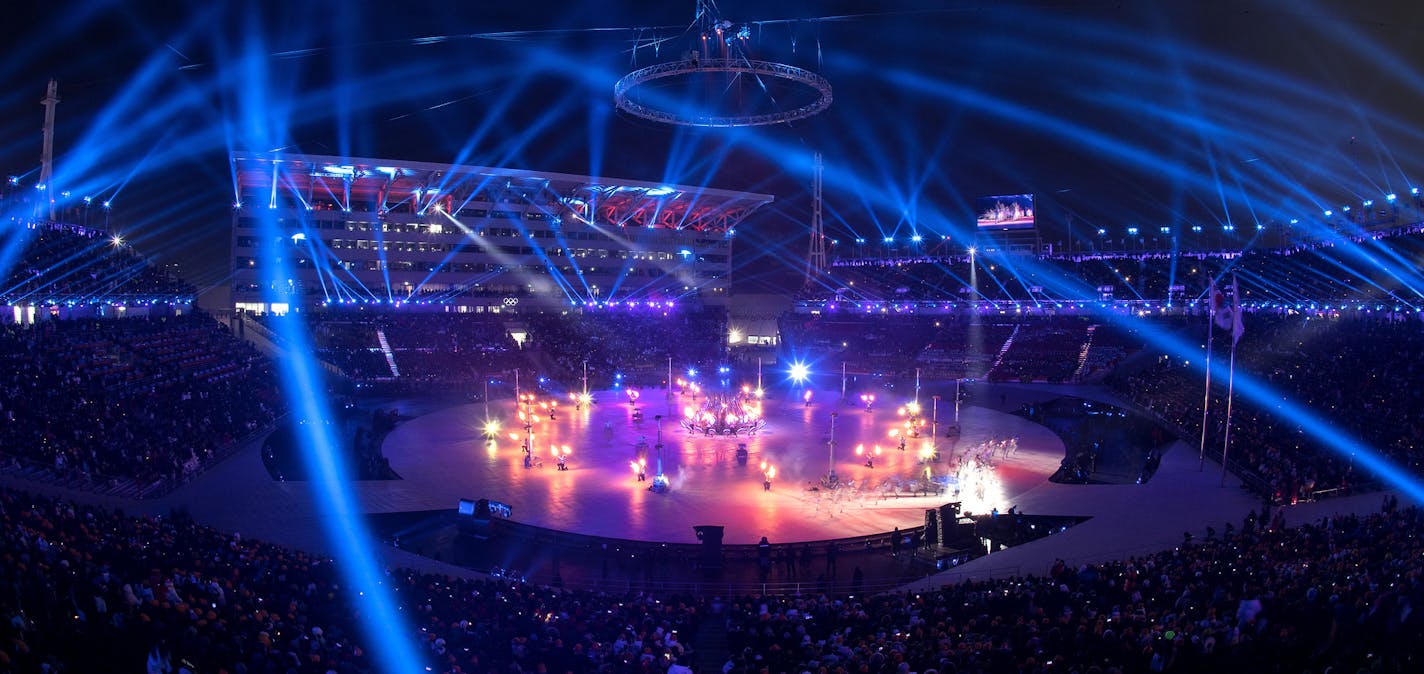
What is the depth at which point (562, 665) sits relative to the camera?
10.9 metres

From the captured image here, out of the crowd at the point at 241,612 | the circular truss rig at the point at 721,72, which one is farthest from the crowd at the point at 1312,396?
the circular truss rig at the point at 721,72

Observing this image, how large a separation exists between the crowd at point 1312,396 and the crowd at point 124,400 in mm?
27010

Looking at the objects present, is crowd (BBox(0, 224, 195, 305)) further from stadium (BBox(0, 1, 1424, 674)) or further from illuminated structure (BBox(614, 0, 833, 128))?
illuminated structure (BBox(614, 0, 833, 128))

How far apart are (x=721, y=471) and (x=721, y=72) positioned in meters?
11.9

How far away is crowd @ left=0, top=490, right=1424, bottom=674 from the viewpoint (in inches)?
343

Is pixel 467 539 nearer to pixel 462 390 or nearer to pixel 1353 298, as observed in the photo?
pixel 462 390

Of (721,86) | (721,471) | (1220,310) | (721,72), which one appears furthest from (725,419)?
(1220,310)

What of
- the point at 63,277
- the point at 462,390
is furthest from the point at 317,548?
the point at 462,390

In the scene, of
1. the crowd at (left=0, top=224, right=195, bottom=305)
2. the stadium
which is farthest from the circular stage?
the crowd at (left=0, top=224, right=195, bottom=305)

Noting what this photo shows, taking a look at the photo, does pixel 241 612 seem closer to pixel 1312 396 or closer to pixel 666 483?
pixel 666 483

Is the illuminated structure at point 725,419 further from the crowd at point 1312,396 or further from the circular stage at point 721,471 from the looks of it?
the crowd at point 1312,396

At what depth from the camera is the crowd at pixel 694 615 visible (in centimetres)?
872

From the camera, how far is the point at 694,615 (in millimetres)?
13438

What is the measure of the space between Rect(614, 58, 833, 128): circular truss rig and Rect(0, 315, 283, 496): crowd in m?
16.3
